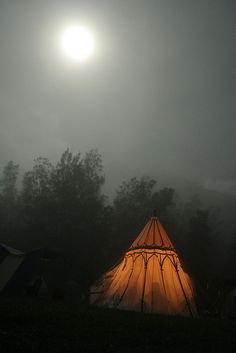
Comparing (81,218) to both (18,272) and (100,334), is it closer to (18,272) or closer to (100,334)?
(18,272)

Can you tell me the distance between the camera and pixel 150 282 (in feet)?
48.6

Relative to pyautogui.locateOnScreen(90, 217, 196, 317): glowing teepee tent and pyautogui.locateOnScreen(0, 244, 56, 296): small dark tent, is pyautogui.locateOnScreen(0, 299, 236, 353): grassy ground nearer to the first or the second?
pyautogui.locateOnScreen(90, 217, 196, 317): glowing teepee tent

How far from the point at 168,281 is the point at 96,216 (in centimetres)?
2972

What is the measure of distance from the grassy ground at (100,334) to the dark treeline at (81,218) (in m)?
28.4

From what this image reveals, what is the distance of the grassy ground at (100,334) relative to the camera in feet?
20.1

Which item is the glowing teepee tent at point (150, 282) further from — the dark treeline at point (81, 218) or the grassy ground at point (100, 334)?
the dark treeline at point (81, 218)

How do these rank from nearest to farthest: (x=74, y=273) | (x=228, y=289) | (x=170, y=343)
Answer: (x=170, y=343), (x=228, y=289), (x=74, y=273)

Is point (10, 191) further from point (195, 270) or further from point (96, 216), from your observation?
point (195, 270)

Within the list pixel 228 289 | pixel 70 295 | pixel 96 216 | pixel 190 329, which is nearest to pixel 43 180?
pixel 96 216

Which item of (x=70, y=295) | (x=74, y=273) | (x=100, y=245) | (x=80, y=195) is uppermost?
(x=80, y=195)

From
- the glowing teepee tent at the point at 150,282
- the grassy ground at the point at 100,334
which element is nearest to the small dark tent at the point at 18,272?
the glowing teepee tent at the point at 150,282

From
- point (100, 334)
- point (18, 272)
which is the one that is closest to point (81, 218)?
point (18, 272)

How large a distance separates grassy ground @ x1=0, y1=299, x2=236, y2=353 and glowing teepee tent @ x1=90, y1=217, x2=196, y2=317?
4.81 meters

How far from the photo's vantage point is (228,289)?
29.8 meters
